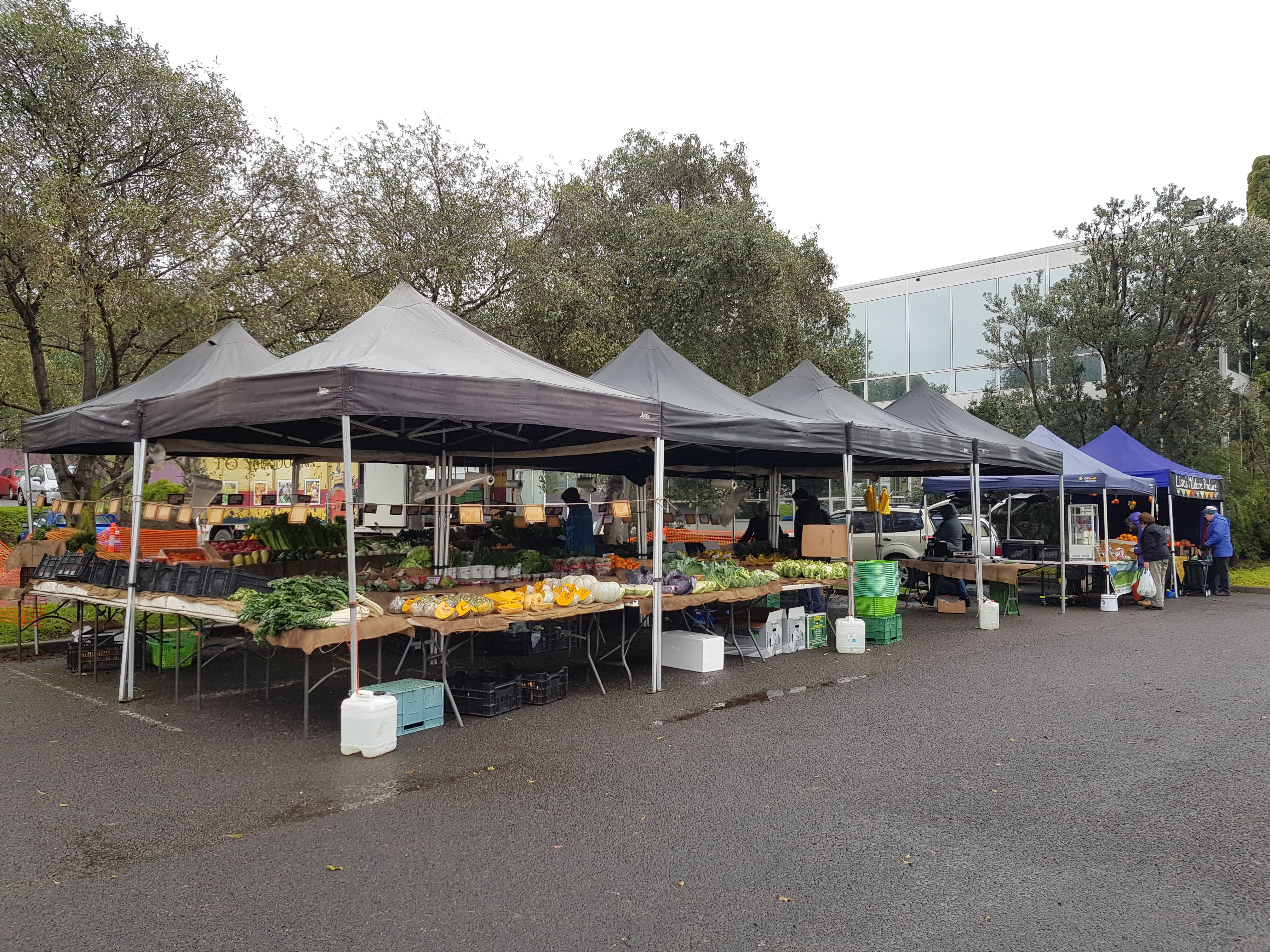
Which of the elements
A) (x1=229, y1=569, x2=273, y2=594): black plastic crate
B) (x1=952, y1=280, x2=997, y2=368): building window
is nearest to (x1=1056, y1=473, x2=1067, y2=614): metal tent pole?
(x1=229, y1=569, x2=273, y2=594): black plastic crate

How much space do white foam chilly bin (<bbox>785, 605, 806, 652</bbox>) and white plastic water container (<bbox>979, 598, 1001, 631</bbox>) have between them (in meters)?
3.45

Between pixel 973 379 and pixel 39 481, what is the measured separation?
2836cm

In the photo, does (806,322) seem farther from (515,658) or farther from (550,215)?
(515,658)

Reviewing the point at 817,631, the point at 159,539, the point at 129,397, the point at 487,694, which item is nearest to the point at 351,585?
the point at 487,694

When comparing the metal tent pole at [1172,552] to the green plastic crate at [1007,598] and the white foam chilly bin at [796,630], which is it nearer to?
→ the green plastic crate at [1007,598]

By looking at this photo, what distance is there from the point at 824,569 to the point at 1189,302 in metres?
15.2

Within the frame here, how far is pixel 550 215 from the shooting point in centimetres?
1775

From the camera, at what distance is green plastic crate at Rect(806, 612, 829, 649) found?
35.4ft

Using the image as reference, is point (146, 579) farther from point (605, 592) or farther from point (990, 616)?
point (990, 616)

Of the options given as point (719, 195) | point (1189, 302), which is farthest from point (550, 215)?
point (1189, 302)

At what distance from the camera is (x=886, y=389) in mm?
29859

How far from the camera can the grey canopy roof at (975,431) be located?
12.9m

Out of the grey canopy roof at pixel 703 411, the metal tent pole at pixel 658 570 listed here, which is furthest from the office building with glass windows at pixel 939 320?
the metal tent pole at pixel 658 570

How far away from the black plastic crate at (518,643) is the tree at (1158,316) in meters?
17.1
